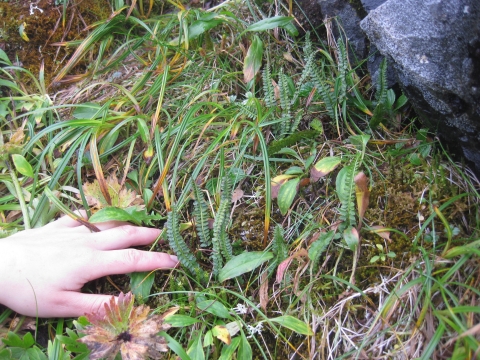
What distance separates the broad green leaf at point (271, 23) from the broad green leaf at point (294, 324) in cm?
157

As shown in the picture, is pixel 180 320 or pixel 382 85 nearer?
pixel 180 320

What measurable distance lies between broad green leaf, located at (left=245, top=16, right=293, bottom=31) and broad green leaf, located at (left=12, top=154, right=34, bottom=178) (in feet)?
4.63

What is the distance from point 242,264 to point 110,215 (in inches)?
26.4

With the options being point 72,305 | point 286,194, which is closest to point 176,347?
point 72,305

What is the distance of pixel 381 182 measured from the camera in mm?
1942

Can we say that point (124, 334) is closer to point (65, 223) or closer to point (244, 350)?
point (244, 350)

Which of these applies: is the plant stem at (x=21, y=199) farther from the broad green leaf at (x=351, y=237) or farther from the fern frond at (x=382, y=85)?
the fern frond at (x=382, y=85)

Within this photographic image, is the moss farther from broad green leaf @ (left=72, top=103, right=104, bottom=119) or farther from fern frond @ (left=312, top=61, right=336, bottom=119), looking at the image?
fern frond @ (left=312, top=61, right=336, bottom=119)

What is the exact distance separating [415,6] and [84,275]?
5.92ft

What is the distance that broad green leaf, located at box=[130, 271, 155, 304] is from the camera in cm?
194

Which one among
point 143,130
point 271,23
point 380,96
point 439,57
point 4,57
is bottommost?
point 380,96

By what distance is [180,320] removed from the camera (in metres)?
1.76

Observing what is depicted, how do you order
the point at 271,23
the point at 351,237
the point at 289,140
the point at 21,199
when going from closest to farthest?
1. the point at 351,237
2. the point at 289,140
3. the point at 21,199
4. the point at 271,23

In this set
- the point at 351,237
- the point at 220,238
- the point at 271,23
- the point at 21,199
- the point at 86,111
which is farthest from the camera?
the point at 86,111
